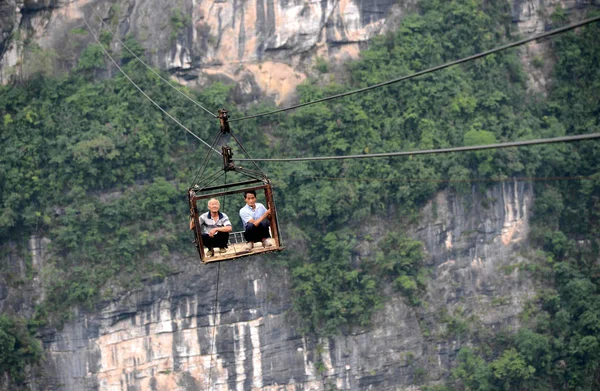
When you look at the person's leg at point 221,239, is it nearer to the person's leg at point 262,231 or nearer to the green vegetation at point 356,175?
the person's leg at point 262,231

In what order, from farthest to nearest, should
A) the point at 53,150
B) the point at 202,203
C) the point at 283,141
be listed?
the point at 283,141
the point at 53,150
the point at 202,203

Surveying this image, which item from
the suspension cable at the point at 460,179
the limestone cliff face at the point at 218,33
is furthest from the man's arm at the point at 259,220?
the limestone cliff face at the point at 218,33

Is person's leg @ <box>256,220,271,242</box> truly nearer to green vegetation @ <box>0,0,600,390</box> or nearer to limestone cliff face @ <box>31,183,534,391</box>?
green vegetation @ <box>0,0,600,390</box>

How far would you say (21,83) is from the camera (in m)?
30.8

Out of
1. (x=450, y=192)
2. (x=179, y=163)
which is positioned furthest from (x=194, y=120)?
(x=450, y=192)

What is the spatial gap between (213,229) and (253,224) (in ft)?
1.37

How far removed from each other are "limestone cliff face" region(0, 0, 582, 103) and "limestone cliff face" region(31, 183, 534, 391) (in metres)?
4.67

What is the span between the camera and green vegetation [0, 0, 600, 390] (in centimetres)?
3059

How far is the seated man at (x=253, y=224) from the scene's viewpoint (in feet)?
43.1

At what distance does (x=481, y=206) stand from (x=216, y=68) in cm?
786

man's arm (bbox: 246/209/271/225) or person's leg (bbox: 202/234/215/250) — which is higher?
man's arm (bbox: 246/209/271/225)

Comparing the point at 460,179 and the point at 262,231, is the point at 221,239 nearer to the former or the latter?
the point at 262,231

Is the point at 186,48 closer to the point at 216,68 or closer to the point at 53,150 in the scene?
the point at 216,68

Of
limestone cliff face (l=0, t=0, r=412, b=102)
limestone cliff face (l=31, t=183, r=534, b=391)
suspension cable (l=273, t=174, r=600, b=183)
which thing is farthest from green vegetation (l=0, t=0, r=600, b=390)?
limestone cliff face (l=0, t=0, r=412, b=102)
